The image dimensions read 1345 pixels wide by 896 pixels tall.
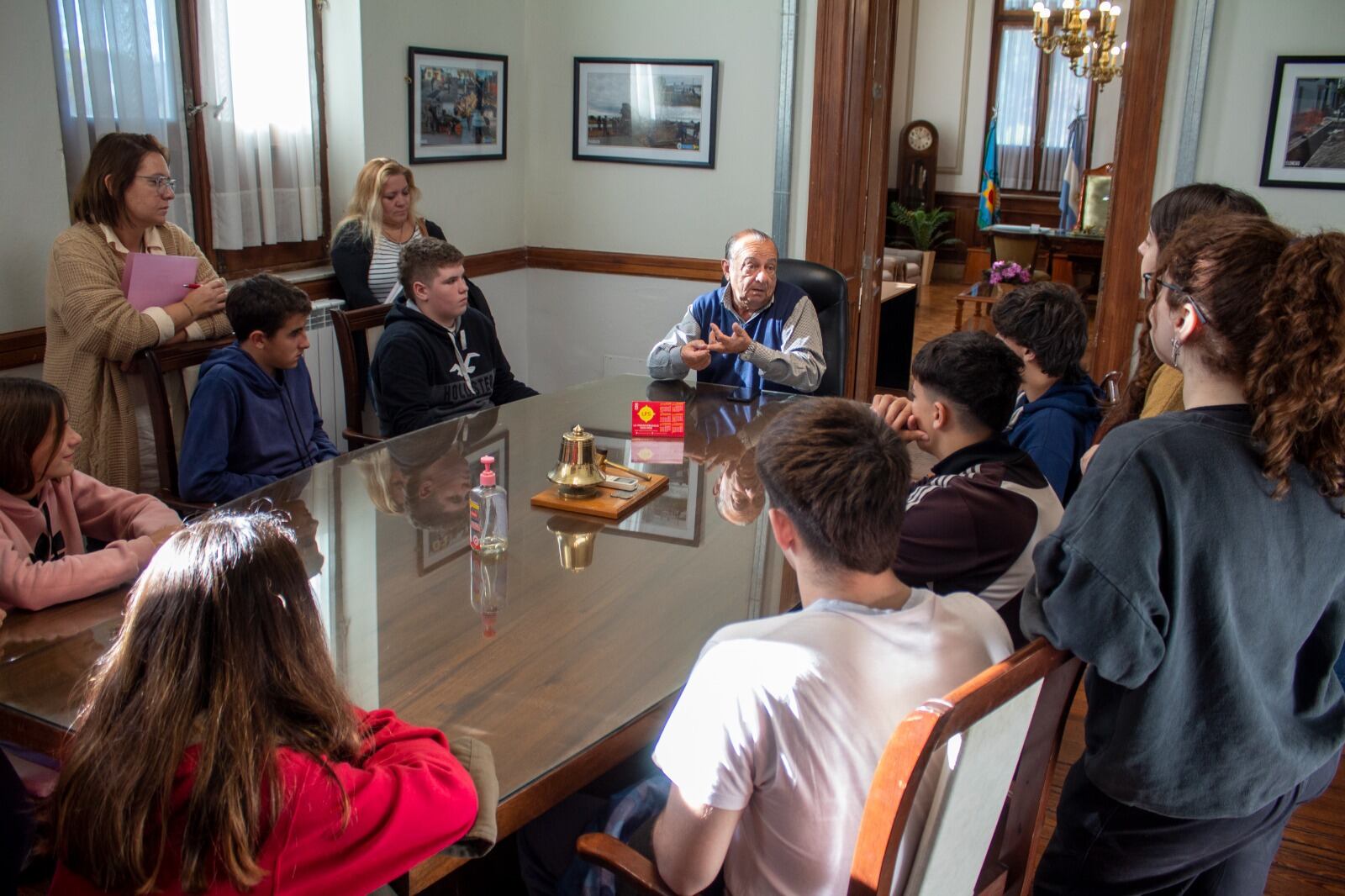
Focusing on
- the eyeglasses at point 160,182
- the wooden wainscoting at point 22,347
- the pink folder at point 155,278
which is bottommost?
the wooden wainscoting at point 22,347

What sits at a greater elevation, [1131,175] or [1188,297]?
[1131,175]

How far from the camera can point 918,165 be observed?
12031mm

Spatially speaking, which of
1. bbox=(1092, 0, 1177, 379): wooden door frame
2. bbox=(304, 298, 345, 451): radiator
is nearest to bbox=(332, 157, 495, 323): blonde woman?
bbox=(304, 298, 345, 451): radiator

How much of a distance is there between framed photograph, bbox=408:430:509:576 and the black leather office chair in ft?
3.99

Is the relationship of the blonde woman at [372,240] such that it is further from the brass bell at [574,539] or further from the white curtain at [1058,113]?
the white curtain at [1058,113]

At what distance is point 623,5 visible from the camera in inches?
202

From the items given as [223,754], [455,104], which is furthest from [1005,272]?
[223,754]

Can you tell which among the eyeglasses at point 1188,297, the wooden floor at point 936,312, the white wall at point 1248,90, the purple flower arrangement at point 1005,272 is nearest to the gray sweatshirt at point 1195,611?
the eyeglasses at point 1188,297

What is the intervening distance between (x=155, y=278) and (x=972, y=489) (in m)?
2.37

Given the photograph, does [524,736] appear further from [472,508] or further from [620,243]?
[620,243]

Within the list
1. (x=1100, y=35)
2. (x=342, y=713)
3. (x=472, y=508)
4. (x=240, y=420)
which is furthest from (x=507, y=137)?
(x=1100, y=35)

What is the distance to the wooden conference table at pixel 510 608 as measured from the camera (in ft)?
4.87

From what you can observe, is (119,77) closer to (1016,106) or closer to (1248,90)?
(1248,90)

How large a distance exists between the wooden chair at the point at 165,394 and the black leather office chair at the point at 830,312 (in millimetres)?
1815
